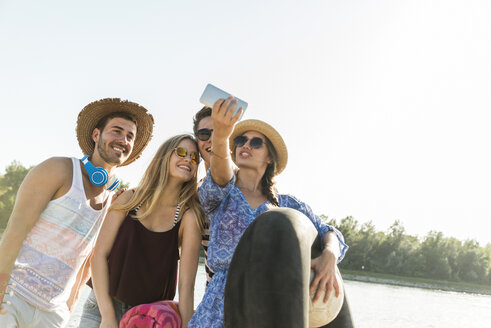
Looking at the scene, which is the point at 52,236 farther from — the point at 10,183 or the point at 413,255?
the point at 413,255

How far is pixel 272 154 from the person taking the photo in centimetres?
304

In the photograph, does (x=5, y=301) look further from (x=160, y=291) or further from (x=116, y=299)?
(x=160, y=291)

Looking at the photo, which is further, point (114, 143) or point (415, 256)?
point (415, 256)

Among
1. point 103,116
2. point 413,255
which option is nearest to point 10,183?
point 103,116

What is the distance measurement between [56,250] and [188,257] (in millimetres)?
922

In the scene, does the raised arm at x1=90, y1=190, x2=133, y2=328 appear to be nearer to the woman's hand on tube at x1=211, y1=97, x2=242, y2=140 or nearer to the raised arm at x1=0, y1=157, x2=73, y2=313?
the raised arm at x1=0, y1=157, x2=73, y2=313

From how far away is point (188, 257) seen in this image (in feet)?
9.16

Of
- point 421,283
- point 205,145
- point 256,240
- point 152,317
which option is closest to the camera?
point 256,240

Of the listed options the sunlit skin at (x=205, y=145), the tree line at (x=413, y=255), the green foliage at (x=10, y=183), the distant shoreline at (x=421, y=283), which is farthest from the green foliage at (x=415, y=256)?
the sunlit skin at (x=205, y=145)

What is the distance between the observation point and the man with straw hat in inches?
106

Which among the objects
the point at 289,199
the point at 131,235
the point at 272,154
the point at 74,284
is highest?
the point at 272,154

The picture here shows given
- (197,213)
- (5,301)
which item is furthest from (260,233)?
(5,301)

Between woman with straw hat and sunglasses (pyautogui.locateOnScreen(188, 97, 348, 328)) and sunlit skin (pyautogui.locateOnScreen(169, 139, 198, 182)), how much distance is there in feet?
1.25

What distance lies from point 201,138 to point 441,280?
80335 millimetres
